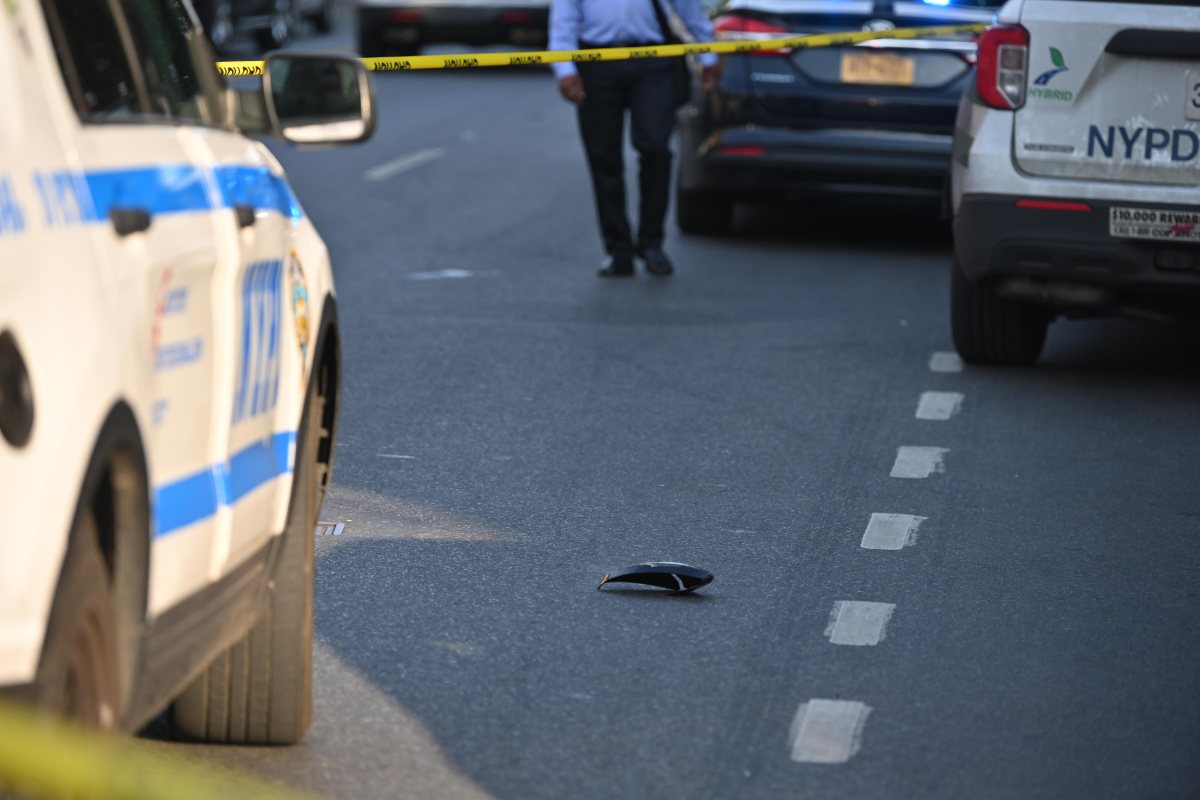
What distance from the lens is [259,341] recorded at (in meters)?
3.98

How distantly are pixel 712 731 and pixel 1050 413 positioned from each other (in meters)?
3.79

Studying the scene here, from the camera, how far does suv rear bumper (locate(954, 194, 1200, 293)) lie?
7.93 m

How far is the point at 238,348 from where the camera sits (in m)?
3.81

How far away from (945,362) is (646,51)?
2.18m

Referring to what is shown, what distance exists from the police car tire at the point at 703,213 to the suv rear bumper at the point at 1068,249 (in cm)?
457

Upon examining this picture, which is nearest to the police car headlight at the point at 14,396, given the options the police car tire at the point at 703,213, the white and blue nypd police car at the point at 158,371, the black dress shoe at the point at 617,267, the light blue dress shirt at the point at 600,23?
the white and blue nypd police car at the point at 158,371

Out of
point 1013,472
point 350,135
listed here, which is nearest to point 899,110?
point 1013,472

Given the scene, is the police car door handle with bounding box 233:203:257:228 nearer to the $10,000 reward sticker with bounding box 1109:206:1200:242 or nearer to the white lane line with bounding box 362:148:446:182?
the $10,000 reward sticker with bounding box 1109:206:1200:242

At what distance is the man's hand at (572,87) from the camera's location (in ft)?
36.0

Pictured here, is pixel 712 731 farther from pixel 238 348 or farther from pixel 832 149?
pixel 832 149

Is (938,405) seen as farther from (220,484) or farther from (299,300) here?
(220,484)

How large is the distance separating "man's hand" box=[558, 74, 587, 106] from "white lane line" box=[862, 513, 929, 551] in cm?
491

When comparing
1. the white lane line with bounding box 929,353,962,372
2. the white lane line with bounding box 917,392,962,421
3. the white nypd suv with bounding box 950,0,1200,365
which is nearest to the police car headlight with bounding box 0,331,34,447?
the white lane line with bounding box 917,392,962,421

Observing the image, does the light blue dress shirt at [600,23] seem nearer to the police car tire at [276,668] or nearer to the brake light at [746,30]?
the brake light at [746,30]
